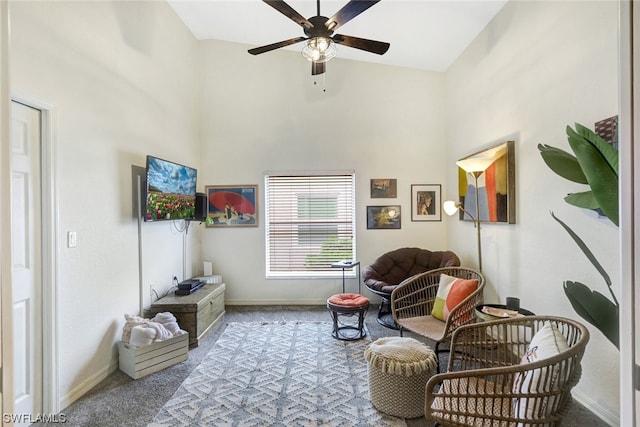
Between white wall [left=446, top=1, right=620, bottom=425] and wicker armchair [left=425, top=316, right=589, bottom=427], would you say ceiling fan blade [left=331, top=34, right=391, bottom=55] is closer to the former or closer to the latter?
white wall [left=446, top=1, right=620, bottom=425]

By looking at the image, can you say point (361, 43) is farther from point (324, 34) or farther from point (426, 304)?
point (426, 304)

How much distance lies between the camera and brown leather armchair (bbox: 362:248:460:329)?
3832mm

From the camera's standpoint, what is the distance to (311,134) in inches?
176

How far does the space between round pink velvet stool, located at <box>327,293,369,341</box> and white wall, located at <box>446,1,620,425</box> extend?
55.4 inches

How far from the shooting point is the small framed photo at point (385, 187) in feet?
14.6

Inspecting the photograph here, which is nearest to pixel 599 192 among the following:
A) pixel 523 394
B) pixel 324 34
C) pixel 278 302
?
pixel 523 394

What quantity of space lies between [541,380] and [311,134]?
3.84 meters

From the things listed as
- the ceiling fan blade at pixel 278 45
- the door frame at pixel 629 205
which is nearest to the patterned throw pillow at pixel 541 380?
the door frame at pixel 629 205

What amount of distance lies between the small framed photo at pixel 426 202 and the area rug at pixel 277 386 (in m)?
2.10

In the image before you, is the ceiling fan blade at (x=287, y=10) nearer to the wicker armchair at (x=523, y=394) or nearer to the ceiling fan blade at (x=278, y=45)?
the ceiling fan blade at (x=278, y=45)

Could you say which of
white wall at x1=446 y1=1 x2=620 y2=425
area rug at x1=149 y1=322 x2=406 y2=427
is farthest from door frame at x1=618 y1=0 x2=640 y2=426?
area rug at x1=149 y1=322 x2=406 y2=427

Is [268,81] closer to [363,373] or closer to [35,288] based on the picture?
[35,288]

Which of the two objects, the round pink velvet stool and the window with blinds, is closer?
the round pink velvet stool

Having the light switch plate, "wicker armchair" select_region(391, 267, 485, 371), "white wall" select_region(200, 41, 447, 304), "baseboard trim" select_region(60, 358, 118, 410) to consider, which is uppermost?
"white wall" select_region(200, 41, 447, 304)
